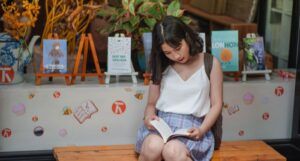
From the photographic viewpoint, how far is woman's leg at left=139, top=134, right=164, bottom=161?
3.42 metres

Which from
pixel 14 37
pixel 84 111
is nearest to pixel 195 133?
pixel 84 111

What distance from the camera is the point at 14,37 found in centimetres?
406

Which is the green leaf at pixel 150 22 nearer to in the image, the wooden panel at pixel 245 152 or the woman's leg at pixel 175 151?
the wooden panel at pixel 245 152

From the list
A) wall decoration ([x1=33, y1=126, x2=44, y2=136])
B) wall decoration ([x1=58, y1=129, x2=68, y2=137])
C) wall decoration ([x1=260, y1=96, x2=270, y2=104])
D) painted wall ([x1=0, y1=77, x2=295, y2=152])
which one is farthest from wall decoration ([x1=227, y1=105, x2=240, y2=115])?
wall decoration ([x1=33, y1=126, x2=44, y2=136])

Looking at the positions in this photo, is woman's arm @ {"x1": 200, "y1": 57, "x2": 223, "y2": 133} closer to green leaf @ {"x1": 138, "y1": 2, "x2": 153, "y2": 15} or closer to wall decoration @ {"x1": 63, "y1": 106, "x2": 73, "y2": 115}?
green leaf @ {"x1": 138, "y1": 2, "x2": 153, "y2": 15}

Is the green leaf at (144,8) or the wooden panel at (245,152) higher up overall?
the green leaf at (144,8)

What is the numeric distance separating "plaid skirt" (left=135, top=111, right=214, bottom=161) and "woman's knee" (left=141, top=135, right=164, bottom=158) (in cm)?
7

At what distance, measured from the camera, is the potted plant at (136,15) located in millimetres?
4133

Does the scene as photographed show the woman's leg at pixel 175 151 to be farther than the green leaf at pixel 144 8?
No

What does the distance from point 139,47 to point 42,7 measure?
63cm

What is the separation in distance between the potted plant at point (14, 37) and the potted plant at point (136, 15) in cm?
43

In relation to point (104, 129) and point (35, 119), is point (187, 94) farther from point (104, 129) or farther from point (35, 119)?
point (35, 119)

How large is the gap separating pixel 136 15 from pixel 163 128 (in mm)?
910

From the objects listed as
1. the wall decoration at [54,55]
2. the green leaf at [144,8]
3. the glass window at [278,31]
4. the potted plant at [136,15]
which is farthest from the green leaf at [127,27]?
the glass window at [278,31]
